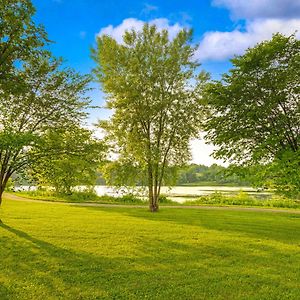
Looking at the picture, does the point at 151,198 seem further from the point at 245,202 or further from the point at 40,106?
the point at 245,202

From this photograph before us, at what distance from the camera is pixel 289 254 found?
11.5m

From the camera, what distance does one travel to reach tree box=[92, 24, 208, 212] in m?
25.8

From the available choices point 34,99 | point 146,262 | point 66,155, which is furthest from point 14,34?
point 146,262

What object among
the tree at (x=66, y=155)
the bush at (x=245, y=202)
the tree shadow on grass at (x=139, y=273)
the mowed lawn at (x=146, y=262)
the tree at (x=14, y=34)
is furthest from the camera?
the bush at (x=245, y=202)

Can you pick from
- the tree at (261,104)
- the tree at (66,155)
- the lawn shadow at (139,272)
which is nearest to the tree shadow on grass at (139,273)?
the lawn shadow at (139,272)

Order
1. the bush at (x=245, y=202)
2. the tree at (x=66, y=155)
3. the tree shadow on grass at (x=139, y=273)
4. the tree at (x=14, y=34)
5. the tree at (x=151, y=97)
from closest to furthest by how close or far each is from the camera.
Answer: the tree shadow on grass at (x=139, y=273)
the tree at (x=14, y=34)
the tree at (x=66, y=155)
the tree at (x=151, y=97)
the bush at (x=245, y=202)

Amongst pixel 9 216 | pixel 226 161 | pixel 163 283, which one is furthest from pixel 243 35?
pixel 9 216

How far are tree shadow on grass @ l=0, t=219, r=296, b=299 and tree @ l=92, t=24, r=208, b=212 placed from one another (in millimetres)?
14379

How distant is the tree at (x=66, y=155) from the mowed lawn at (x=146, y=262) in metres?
3.11

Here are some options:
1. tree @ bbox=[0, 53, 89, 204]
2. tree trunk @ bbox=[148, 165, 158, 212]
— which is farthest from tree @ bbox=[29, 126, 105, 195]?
tree trunk @ bbox=[148, 165, 158, 212]

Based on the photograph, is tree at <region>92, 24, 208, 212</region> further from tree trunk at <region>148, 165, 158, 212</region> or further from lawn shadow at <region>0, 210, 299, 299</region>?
lawn shadow at <region>0, 210, 299, 299</region>

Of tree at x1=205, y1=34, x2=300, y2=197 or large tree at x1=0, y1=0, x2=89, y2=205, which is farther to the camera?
tree at x1=205, y1=34, x2=300, y2=197

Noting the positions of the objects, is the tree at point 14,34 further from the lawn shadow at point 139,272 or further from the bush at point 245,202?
the bush at point 245,202

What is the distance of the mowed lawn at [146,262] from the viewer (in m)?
7.77
